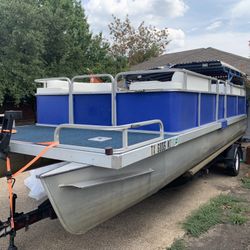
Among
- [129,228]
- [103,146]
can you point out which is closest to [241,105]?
[129,228]

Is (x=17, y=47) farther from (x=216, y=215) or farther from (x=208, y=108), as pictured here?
(x=216, y=215)

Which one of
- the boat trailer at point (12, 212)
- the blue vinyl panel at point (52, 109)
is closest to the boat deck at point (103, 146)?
the boat trailer at point (12, 212)

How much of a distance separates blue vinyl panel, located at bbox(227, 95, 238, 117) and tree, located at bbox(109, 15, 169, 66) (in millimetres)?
19335

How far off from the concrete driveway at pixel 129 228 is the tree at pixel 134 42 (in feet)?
71.4

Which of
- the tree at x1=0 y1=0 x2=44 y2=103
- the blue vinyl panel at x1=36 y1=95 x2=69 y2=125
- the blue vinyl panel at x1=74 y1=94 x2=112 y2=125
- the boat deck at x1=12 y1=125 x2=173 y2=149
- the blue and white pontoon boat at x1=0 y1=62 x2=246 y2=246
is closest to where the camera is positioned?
the blue and white pontoon boat at x1=0 y1=62 x2=246 y2=246

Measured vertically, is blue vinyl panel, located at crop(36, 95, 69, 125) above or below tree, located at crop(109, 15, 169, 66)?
below

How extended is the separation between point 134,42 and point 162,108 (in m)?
23.5

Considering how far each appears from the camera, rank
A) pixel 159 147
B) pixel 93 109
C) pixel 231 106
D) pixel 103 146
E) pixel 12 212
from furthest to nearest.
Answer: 1. pixel 231 106
2. pixel 93 109
3. pixel 159 147
4. pixel 103 146
5. pixel 12 212

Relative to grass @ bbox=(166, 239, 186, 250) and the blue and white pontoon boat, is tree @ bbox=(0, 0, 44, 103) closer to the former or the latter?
the blue and white pontoon boat

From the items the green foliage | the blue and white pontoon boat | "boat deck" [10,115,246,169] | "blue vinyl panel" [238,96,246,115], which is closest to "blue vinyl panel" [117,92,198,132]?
the blue and white pontoon boat

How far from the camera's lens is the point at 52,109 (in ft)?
16.2

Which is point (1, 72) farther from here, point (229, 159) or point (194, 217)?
point (194, 217)

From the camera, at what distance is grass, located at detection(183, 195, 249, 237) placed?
3.83 metres

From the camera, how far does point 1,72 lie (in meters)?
10.1
